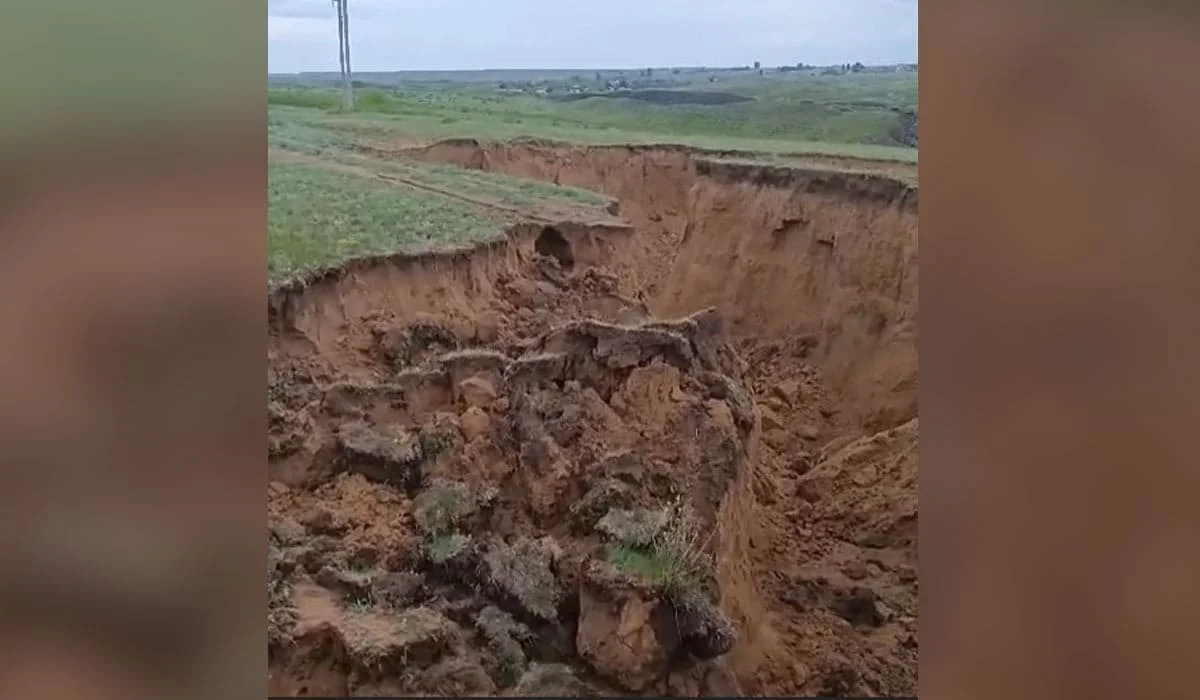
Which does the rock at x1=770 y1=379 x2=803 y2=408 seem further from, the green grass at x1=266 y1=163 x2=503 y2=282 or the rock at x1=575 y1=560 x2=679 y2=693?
the green grass at x1=266 y1=163 x2=503 y2=282

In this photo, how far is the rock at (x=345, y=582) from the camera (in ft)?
4.74

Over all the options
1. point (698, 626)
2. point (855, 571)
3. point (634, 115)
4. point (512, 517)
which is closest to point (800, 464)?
point (855, 571)

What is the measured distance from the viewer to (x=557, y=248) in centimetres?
149

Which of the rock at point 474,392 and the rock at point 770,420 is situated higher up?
the rock at point 474,392

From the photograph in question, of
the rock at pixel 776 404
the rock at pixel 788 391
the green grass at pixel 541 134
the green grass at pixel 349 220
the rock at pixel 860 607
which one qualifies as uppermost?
the green grass at pixel 541 134

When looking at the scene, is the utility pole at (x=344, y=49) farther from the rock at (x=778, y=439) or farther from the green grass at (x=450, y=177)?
→ the rock at (x=778, y=439)

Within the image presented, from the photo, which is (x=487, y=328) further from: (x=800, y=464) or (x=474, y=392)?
(x=800, y=464)

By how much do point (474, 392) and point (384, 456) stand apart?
0.52 ft

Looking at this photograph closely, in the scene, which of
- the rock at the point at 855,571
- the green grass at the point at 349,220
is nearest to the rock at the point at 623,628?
the rock at the point at 855,571

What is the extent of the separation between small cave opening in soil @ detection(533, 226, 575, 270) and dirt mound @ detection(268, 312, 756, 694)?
0.31 feet

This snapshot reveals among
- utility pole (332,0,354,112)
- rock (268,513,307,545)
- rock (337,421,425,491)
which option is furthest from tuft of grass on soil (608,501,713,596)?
utility pole (332,0,354,112)
